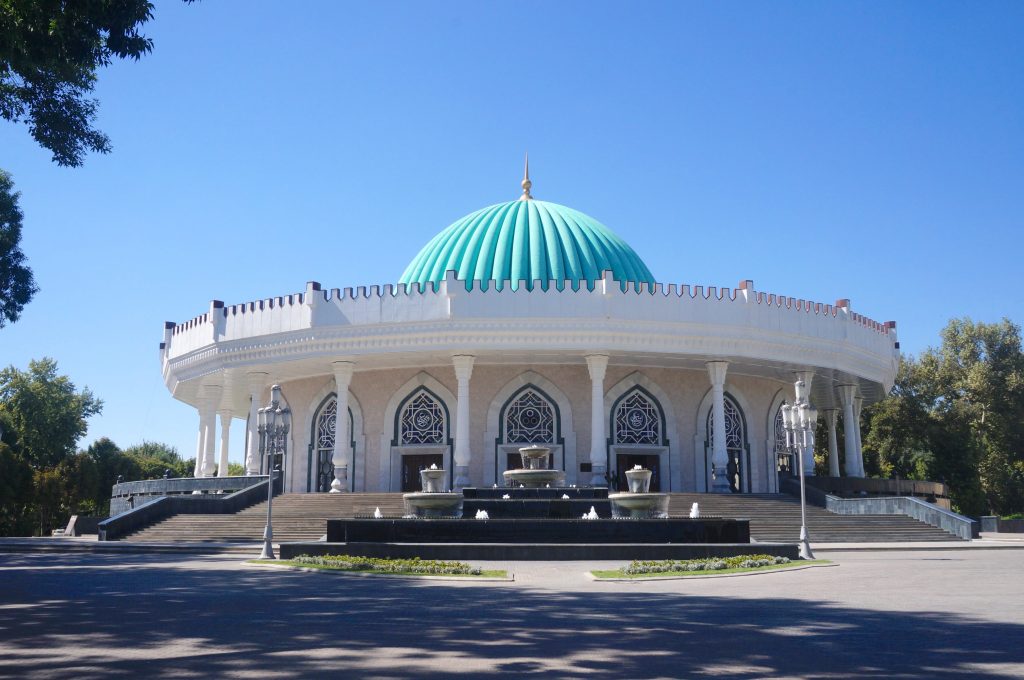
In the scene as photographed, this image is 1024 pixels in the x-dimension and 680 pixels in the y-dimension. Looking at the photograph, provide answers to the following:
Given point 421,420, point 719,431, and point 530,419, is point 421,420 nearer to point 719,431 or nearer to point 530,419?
point 530,419

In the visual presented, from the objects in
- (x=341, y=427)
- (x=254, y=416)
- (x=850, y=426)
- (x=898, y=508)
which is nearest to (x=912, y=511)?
(x=898, y=508)

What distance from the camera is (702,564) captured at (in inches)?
536

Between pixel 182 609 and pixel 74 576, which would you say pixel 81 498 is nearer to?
pixel 74 576

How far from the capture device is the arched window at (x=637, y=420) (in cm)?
3047

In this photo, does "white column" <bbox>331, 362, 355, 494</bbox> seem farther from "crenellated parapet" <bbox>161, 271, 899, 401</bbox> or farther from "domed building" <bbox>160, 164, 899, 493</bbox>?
"crenellated parapet" <bbox>161, 271, 899, 401</bbox>

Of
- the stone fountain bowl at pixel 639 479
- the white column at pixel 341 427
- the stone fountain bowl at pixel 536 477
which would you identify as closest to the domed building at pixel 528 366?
the white column at pixel 341 427

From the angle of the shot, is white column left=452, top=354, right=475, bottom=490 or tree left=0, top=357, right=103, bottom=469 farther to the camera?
tree left=0, top=357, right=103, bottom=469

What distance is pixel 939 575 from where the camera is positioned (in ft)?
42.2

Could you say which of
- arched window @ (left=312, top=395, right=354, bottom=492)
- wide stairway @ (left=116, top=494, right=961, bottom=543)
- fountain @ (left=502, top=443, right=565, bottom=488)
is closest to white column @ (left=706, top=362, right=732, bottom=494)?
wide stairway @ (left=116, top=494, right=961, bottom=543)

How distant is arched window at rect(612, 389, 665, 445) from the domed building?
6cm

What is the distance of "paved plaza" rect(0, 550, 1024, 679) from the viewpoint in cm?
605

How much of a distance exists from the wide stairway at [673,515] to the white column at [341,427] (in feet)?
5.36

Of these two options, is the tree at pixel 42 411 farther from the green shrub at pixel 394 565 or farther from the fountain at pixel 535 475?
the green shrub at pixel 394 565

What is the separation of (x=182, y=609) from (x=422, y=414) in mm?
21814
